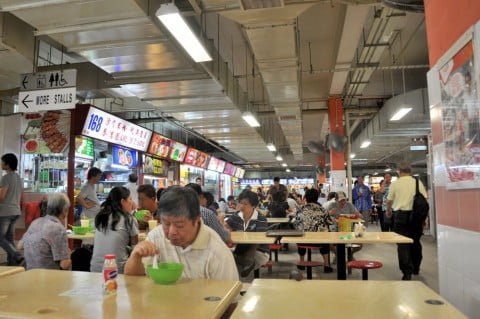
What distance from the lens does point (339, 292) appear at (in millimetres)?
1754

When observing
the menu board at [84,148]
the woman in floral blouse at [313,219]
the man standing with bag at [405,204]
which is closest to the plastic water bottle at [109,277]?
the woman in floral blouse at [313,219]

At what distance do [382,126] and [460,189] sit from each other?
844cm

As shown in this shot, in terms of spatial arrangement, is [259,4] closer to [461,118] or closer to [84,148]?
[461,118]

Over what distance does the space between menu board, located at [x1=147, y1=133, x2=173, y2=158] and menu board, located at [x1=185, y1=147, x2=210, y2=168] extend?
6.32 feet

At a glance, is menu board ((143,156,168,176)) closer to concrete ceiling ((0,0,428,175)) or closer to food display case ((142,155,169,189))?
food display case ((142,155,169,189))

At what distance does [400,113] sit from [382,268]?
3548 millimetres

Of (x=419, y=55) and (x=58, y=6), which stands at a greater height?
(x=419, y=55)

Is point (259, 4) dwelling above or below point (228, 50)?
below

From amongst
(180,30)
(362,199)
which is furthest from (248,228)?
(362,199)

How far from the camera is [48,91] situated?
5566 mm

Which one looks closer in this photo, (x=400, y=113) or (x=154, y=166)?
(x=400, y=113)

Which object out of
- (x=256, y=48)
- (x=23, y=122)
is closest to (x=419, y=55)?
(x=256, y=48)

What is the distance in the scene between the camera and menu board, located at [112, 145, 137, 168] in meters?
9.16

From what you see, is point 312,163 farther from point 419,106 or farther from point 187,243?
point 187,243
